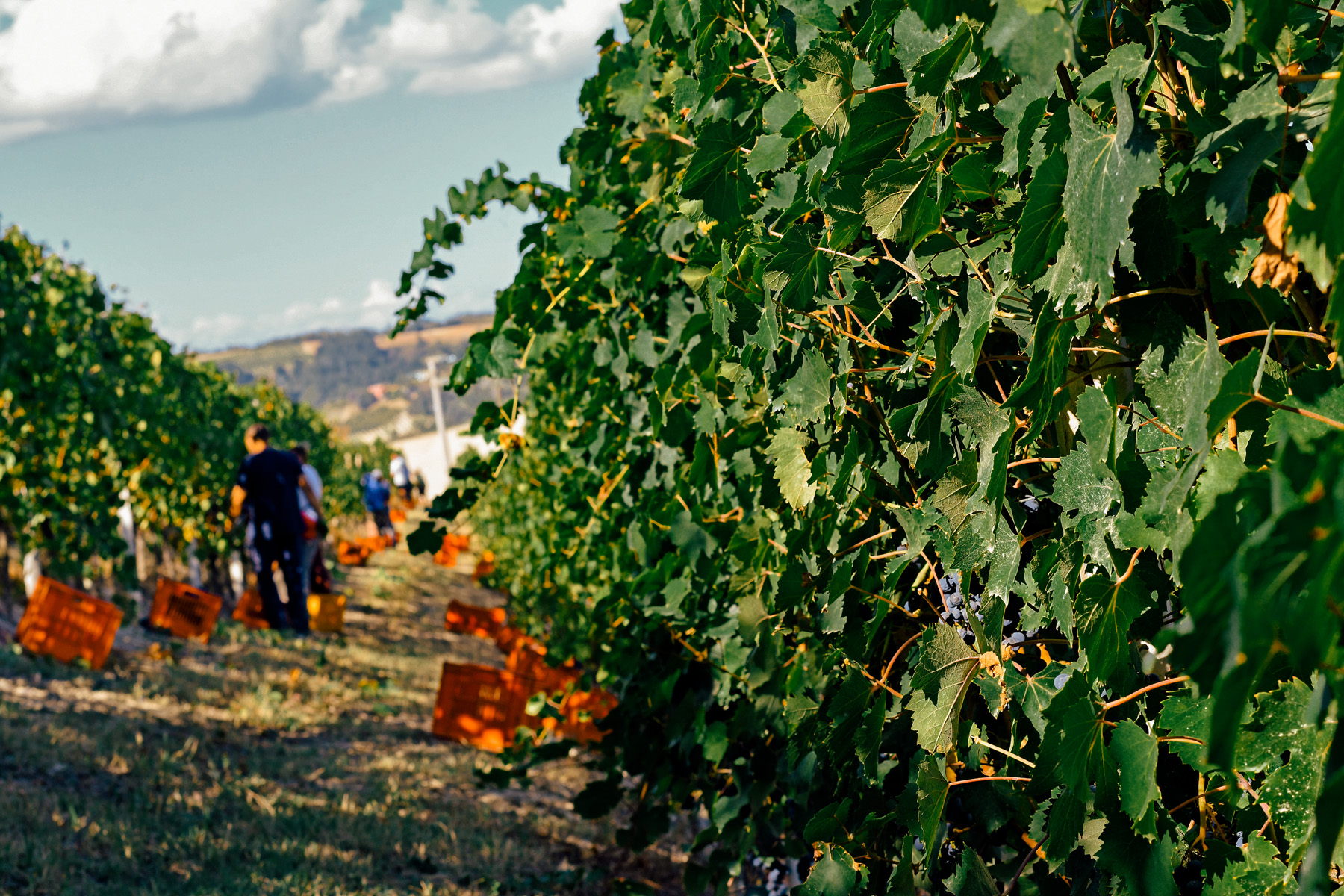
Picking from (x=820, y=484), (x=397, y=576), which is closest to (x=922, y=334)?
(x=820, y=484)

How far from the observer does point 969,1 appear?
0.76 m

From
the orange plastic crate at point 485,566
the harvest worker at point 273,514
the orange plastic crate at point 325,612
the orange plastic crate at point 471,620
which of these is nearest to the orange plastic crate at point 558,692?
the harvest worker at point 273,514

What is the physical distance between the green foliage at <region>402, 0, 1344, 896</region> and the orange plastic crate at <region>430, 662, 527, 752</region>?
4.25 m

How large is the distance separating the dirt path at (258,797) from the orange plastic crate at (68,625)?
0.60ft

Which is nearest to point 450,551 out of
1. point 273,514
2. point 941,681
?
point 273,514

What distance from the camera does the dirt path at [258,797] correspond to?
153 inches

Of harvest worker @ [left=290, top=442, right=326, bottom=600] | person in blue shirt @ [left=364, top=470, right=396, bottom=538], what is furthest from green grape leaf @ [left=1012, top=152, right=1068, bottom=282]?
person in blue shirt @ [left=364, top=470, right=396, bottom=538]

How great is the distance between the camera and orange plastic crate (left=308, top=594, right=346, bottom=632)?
992cm

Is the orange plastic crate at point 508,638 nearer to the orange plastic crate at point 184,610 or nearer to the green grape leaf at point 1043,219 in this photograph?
the orange plastic crate at point 184,610

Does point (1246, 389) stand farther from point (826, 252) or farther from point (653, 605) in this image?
point (653, 605)

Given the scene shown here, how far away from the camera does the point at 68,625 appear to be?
710 centimetres

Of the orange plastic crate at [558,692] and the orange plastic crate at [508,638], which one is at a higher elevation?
the orange plastic crate at [558,692]

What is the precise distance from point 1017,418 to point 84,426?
9801 millimetres

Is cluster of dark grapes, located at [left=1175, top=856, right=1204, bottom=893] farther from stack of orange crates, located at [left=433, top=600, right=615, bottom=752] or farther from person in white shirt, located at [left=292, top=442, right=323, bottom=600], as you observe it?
person in white shirt, located at [left=292, top=442, right=323, bottom=600]
